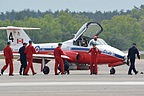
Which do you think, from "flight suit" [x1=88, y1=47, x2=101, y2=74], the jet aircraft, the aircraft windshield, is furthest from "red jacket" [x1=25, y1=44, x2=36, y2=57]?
the aircraft windshield

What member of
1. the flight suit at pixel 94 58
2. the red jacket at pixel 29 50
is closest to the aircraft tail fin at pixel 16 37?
the flight suit at pixel 94 58
